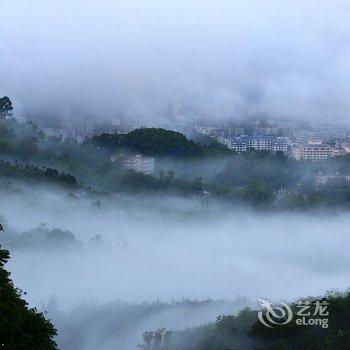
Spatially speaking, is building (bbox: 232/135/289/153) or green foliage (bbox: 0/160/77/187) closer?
green foliage (bbox: 0/160/77/187)

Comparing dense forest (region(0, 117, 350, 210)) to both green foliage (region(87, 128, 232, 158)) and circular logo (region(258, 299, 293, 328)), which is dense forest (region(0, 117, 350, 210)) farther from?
circular logo (region(258, 299, 293, 328))

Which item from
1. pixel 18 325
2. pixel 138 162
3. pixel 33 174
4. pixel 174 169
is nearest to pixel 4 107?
pixel 138 162

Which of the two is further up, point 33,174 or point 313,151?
point 313,151

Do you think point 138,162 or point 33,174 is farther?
point 138,162

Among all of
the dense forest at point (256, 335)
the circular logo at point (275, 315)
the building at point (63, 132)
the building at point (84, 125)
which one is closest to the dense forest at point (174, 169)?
the building at point (63, 132)

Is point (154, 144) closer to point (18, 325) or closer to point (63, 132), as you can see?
point (63, 132)

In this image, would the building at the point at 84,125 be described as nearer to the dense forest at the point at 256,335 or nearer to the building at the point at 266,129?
the building at the point at 266,129

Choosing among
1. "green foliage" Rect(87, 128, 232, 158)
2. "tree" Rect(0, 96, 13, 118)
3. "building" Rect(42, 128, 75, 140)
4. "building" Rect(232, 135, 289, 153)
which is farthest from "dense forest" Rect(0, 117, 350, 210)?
"building" Rect(42, 128, 75, 140)
